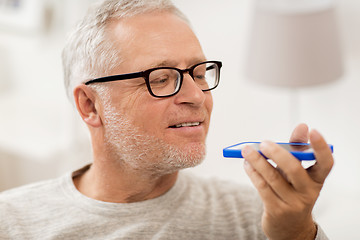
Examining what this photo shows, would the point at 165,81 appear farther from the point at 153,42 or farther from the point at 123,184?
the point at 123,184

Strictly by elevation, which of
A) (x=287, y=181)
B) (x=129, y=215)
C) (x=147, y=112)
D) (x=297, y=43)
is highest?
(x=297, y=43)

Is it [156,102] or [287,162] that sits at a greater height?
[156,102]

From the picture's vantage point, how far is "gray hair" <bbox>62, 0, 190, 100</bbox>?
1.15 metres

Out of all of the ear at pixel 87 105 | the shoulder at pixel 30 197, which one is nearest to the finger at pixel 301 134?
the ear at pixel 87 105

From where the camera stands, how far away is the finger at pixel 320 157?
0.79 meters

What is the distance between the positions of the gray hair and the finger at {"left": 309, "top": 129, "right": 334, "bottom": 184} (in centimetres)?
53

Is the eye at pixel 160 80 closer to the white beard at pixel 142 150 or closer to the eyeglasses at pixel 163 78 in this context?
the eyeglasses at pixel 163 78

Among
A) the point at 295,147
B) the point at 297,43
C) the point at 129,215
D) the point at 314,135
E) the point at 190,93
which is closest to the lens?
the point at 314,135

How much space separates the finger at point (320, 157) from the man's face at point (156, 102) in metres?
0.31

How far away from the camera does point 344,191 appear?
221 cm

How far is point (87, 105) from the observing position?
1.22m

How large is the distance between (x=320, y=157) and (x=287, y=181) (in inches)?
3.2

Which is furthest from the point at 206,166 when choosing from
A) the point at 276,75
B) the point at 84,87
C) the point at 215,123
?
the point at 84,87

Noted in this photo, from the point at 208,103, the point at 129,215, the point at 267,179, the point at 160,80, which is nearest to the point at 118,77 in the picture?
the point at 160,80
